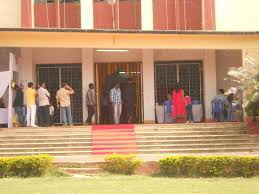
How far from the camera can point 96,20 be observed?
25.5 metres

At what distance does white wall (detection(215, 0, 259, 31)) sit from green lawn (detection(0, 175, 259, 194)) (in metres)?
11.7

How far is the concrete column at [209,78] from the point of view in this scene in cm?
2559

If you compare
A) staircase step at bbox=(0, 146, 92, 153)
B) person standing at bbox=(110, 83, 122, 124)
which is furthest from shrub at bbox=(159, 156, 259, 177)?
person standing at bbox=(110, 83, 122, 124)

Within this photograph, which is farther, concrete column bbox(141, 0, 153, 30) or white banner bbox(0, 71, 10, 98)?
concrete column bbox(141, 0, 153, 30)

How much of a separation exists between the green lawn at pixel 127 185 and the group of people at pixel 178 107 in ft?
29.2

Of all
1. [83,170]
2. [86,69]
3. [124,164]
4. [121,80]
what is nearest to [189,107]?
[121,80]

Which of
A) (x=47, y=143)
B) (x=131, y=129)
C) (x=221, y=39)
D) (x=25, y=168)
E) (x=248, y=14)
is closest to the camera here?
(x=25, y=168)

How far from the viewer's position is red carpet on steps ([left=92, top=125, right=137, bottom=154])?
19547 millimetres

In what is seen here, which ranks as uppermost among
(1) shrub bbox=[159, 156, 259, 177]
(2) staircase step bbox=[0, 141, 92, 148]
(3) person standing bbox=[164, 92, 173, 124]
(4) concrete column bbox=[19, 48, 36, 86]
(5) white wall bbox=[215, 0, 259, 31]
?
(5) white wall bbox=[215, 0, 259, 31]

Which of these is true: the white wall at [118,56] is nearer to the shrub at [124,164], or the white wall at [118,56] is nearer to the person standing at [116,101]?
the person standing at [116,101]

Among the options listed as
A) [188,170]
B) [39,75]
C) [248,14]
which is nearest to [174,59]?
[248,14]

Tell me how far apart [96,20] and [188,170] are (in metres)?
11.6

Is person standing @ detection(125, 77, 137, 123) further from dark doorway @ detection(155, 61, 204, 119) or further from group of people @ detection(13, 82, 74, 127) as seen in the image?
group of people @ detection(13, 82, 74, 127)

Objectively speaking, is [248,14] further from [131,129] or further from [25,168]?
[25,168]
